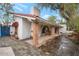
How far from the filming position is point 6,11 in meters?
2.52

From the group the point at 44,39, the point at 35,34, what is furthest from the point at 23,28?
the point at 44,39

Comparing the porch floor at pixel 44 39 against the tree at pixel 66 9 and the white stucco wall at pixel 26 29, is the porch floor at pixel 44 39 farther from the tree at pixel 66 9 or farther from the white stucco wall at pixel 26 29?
the tree at pixel 66 9

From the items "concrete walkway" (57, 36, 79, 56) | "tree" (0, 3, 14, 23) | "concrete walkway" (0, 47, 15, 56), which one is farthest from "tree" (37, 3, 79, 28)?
"concrete walkway" (0, 47, 15, 56)

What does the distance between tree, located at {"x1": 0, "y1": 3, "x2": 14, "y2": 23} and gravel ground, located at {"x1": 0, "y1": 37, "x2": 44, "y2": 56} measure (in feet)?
0.66

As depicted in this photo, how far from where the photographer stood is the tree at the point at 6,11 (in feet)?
8.24

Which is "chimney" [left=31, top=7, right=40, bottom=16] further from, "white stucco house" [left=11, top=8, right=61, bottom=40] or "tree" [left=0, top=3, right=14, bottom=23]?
"tree" [left=0, top=3, right=14, bottom=23]

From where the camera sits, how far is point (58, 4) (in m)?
2.52

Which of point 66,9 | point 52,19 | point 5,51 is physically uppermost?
point 66,9

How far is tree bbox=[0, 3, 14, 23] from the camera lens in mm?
2512

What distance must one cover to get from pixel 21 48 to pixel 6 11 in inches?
16.4

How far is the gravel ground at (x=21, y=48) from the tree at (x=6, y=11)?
202mm

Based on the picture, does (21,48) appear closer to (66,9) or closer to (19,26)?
(19,26)

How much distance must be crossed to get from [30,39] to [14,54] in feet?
0.76

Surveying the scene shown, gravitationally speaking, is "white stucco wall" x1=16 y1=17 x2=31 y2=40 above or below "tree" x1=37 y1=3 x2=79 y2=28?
below
